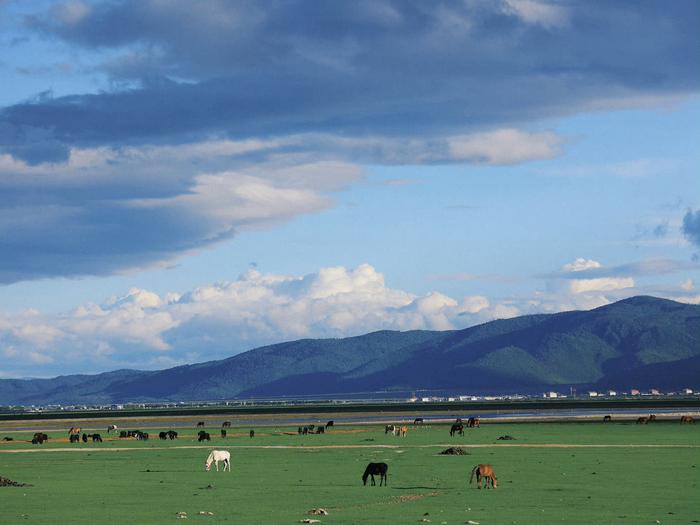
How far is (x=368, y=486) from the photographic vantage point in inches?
1761

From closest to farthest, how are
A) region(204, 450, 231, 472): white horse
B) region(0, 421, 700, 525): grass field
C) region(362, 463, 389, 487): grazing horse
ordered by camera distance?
region(0, 421, 700, 525): grass field, region(362, 463, 389, 487): grazing horse, region(204, 450, 231, 472): white horse

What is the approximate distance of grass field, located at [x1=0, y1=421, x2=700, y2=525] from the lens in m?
34.9

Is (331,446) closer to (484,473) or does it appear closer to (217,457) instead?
(217,457)

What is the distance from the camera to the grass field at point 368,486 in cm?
3491

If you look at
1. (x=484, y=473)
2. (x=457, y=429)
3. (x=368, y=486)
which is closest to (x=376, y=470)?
(x=368, y=486)

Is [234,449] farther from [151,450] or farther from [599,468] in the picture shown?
[599,468]

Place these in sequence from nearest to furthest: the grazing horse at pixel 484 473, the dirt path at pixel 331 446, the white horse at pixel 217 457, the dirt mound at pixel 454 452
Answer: the grazing horse at pixel 484 473 < the white horse at pixel 217 457 < the dirt mound at pixel 454 452 < the dirt path at pixel 331 446

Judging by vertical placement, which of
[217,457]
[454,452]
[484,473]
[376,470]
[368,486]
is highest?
[217,457]

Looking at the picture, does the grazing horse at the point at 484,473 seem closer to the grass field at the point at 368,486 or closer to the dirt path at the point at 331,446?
the grass field at the point at 368,486

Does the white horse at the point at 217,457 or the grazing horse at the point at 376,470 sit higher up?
the white horse at the point at 217,457

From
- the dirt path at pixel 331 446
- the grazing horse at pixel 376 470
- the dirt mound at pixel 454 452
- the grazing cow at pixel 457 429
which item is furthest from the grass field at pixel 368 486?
the grazing cow at pixel 457 429

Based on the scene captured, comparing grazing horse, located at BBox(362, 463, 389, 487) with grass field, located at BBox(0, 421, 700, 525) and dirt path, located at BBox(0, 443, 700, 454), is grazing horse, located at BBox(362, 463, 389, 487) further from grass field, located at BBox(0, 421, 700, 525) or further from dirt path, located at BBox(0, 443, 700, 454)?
dirt path, located at BBox(0, 443, 700, 454)

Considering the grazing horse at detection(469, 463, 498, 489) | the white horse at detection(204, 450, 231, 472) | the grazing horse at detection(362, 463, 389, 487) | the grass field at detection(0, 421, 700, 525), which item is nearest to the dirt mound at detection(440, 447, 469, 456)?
the grass field at detection(0, 421, 700, 525)

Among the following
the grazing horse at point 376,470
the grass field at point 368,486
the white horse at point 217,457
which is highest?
the white horse at point 217,457
